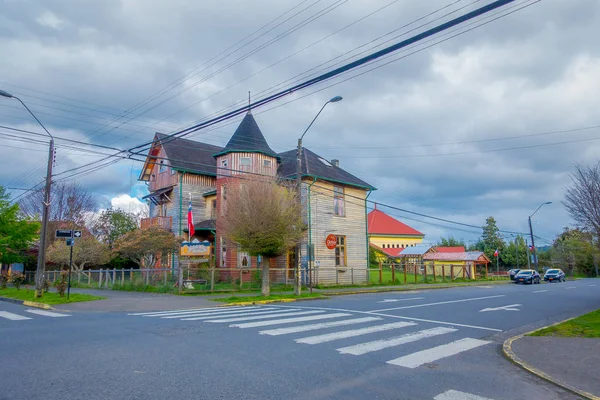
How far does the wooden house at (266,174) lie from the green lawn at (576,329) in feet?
56.2

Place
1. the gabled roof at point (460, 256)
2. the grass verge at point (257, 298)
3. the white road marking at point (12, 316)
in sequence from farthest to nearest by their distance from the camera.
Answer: the gabled roof at point (460, 256) < the grass verge at point (257, 298) < the white road marking at point (12, 316)

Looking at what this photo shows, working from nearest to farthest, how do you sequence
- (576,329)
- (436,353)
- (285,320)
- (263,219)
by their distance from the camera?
(436,353) < (576,329) < (285,320) < (263,219)

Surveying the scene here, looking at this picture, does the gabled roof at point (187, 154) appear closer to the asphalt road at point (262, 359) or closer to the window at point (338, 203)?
the window at point (338, 203)

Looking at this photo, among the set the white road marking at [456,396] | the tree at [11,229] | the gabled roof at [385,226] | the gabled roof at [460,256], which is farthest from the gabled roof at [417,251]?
the white road marking at [456,396]

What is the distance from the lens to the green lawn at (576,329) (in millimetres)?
10000

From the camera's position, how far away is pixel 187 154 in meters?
34.2

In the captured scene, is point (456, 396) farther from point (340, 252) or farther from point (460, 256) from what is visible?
point (460, 256)

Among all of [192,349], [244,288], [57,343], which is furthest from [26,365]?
[244,288]

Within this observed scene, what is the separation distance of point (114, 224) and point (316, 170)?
2316cm

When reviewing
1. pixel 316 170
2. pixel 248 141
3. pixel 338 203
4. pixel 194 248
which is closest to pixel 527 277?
pixel 338 203

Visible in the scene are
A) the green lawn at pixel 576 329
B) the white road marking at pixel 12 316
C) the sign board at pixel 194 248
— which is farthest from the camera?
the sign board at pixel 194 248

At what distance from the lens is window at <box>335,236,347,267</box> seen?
31031 millimetres

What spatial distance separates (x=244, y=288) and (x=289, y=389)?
18675 millimetres

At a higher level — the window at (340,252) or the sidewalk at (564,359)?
the window at (340,252)
